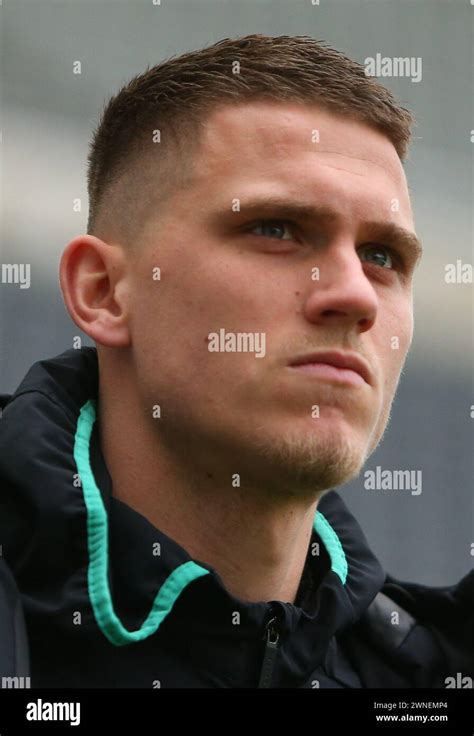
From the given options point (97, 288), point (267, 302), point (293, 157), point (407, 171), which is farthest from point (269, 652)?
point (407, 171)

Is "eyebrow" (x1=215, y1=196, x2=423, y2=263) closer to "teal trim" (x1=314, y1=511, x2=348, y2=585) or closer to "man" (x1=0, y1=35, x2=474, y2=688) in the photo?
"man" (x1=0, y1=35, x2=474, y2=688)

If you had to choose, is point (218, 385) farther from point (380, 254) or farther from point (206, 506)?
point (380, 254)

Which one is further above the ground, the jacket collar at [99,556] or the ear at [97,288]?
the ear at [97,288]

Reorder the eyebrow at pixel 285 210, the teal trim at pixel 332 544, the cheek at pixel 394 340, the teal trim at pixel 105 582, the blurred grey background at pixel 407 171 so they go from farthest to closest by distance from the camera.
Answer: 1. the blurred grey background at pixel 407 171
2. the teal trim at pixel 332 544
3. the cheek at pixel 394 340
4. the eyebrow at pixel 285 210
5. the teal trim at pixel 105 582

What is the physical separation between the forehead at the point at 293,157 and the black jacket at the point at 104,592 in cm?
52

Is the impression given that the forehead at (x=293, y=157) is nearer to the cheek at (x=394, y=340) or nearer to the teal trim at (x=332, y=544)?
the cheek at (x=394, y=340)

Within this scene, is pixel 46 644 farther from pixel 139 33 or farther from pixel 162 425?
pixel 139 33

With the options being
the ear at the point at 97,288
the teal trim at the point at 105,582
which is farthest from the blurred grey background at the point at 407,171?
the teal trim at the point at 105,582

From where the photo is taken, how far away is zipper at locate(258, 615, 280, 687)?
1.82 m

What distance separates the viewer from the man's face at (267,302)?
5.73 ft

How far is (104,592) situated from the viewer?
1.69m

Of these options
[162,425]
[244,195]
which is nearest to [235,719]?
[162,425]

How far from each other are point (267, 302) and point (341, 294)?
13cm

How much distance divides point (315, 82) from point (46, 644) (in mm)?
1182
